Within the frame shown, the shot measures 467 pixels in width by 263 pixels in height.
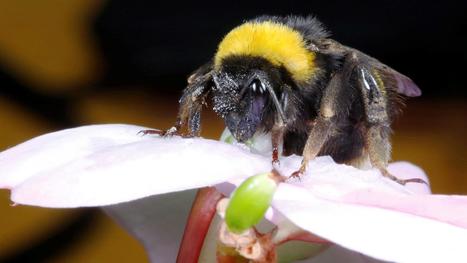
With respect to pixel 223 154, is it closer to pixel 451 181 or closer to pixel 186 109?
pixel 186 109

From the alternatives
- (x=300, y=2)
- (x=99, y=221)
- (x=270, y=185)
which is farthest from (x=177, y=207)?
(x=99, y=221)

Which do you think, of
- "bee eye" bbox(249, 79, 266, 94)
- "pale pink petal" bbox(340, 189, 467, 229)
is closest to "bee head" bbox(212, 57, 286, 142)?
"bee eye" bbox(249, 79, 266, 94)

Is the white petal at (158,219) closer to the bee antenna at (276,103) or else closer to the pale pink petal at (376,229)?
the bee antenna at (276,103)

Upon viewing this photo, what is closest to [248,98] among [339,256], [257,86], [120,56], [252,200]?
[257,86]

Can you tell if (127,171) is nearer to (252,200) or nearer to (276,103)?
(252,200)

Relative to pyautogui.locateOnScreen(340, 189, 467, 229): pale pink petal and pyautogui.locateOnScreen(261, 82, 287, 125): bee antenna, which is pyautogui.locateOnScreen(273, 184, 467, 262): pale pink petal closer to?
pyautogui.locateOnScreen(340, 189, 467, 229): pale pink petal
